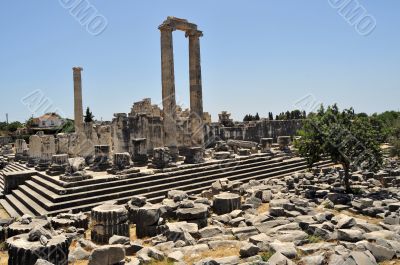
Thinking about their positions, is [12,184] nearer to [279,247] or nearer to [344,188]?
[279,247]

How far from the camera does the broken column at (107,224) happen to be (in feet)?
27.0

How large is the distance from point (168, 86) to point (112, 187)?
7792mm

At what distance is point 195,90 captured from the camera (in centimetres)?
2038

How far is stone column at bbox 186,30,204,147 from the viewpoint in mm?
19969

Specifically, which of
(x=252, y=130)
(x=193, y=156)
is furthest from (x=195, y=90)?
(x=252, y=130)

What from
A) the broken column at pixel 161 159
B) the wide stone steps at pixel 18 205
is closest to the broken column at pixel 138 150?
the broken column at pixel 161 159

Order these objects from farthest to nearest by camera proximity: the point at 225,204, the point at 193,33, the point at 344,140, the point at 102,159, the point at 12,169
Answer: the point at 12,169, the point at 193,33, the point at 102,159, the point at 344,140, the point at 225,204

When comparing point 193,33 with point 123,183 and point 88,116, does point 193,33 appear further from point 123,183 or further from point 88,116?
point 88,116

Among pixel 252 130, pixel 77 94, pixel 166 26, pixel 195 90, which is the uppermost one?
pixel 166 26

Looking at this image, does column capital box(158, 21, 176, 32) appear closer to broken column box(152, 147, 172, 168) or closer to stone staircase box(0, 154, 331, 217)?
broken column box(152, 147, 172, 168)

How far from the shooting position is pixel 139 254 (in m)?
6.66

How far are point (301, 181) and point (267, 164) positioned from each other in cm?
388

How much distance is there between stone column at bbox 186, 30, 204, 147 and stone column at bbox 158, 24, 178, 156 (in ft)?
5.57

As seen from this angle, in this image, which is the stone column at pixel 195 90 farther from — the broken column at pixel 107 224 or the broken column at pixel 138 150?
the broken column at pixel 107 224
